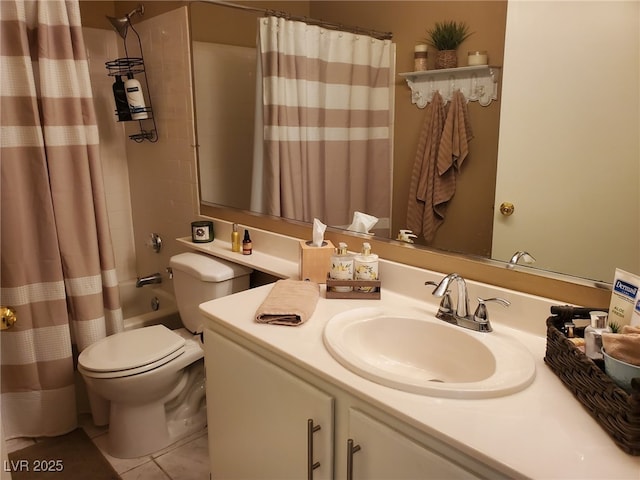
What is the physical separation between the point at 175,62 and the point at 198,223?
0.82 meters

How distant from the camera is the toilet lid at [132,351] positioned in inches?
71.3

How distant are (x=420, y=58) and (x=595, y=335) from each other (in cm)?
112

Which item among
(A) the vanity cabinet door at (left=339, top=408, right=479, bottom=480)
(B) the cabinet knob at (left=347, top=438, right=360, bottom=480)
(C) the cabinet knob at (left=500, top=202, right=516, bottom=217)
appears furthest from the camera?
(C) the cabinet knob at (left=500, top=202, right=516, bottom=217)

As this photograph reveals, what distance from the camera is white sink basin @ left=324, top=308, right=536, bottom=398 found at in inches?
37.8

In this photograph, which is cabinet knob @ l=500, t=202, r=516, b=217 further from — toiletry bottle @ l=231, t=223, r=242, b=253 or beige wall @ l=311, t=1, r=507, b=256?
toiletry bottle @ l=231, t=223, r=242, b=253

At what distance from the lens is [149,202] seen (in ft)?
9.32

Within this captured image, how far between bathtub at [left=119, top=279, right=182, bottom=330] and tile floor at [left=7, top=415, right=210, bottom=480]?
0.60 meters

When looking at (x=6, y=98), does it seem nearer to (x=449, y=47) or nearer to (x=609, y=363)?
(x=449, y=47)

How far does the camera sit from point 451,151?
1.59 meters

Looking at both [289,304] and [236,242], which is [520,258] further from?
[236,242]

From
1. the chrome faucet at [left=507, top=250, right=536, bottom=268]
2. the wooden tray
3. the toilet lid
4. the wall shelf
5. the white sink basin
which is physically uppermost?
the wall shelf

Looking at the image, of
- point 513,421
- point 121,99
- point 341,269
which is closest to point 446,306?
point 341,269

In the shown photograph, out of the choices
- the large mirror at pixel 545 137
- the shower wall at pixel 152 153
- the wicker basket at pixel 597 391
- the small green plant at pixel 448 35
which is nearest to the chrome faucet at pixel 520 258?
the large mirror at pixel 545 137

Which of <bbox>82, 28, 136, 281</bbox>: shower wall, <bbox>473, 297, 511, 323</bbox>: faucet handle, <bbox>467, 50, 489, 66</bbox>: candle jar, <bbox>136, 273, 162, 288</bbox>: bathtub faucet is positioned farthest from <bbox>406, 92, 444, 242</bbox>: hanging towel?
<bbox>82, 28, 136, 281</bbox>: shower wall
